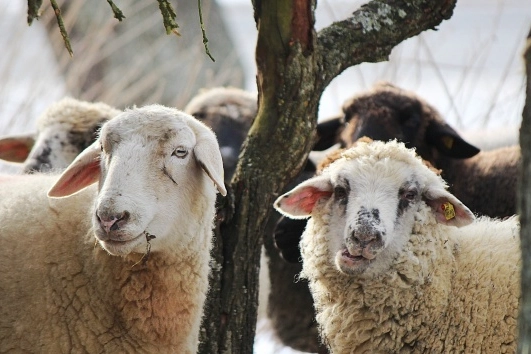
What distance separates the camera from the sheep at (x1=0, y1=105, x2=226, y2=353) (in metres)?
3.90

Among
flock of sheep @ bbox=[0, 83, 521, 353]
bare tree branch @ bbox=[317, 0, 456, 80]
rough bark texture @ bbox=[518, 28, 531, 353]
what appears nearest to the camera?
rough bark texture @ bbox=[518, 28, 531, 353]

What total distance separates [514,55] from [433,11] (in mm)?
3974

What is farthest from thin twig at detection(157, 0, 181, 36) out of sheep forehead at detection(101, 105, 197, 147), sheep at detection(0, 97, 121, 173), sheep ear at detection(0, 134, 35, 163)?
sheep ear at detection(0, 134, 35, 163)

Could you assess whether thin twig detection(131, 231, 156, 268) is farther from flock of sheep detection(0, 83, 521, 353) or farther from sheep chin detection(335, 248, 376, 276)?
sheep chin detection(335, 248, 376, 276)

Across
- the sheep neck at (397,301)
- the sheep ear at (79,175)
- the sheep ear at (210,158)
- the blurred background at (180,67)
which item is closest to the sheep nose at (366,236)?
the sheep neck at (397,301)

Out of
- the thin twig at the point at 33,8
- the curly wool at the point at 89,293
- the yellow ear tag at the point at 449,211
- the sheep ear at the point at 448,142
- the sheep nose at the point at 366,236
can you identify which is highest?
the sheep ear at the point at 448,142

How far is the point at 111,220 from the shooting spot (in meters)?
3.62

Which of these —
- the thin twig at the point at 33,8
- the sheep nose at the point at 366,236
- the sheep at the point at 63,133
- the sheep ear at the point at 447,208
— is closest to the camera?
the thin twig at the point at 33,8

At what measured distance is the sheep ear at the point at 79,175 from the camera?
414cm

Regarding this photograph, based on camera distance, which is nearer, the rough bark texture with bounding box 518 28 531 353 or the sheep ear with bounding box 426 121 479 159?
the rough bark texture with bounding box 518 28 531 353

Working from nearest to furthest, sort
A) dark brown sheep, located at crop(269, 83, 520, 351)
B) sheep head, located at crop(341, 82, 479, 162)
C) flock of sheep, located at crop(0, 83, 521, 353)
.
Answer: flock of sheep, located at crop(0, 83, 521, 353) → dark brown sheep, located at crop(269, 83, 520, 351) → sheep head, located at crop(341, 82, 479, 162)

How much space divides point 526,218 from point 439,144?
393cm

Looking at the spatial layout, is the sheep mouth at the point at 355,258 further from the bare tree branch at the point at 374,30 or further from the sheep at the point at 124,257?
the bare tree branch at the point at 374,30

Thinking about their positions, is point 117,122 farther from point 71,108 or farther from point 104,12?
point 104,12
